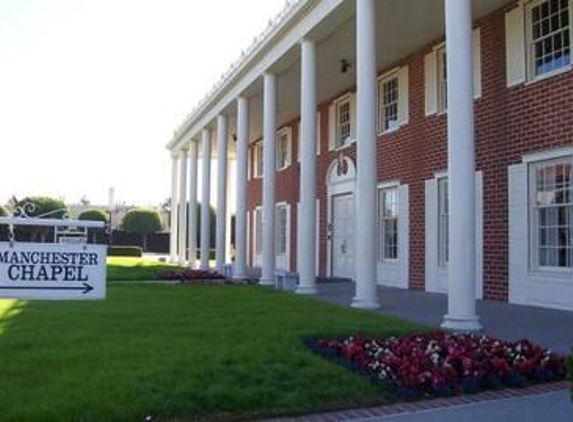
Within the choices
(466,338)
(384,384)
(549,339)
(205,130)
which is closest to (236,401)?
(384,384)

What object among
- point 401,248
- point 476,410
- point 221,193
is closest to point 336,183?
point 221,193

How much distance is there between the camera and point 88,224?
602cm

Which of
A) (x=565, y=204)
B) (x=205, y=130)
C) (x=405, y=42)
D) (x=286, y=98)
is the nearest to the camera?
(x=565, y=204)

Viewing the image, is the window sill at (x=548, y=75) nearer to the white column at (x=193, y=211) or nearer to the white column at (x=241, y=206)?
the white column at (x=241, y=206)

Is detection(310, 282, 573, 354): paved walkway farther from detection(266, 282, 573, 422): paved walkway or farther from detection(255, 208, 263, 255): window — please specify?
detection(255, 208, 263, 255): window

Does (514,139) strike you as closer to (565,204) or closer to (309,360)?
(565,204)

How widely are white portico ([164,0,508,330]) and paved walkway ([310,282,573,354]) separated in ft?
1.65

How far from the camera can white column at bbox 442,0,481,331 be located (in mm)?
10195

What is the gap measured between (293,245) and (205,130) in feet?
18.0

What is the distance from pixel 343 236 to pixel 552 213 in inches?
369

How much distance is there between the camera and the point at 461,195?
33.8 ft

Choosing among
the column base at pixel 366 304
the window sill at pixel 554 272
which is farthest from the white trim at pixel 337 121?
the column base at pixel 366 304

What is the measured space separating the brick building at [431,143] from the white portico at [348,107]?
3cm

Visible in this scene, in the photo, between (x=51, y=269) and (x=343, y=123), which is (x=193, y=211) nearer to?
(x=343, y=123)
